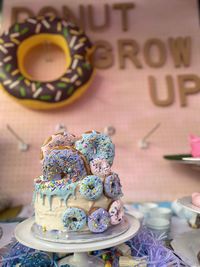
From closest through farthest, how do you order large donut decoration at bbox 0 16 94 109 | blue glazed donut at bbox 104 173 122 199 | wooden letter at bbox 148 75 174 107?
blue glazed donut at bbox 104 173 122 199, large donut decoration at bbox 0 16 94 109, wooden letter at bbox 148 75 174 107

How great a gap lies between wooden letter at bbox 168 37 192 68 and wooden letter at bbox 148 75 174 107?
135 millimetres

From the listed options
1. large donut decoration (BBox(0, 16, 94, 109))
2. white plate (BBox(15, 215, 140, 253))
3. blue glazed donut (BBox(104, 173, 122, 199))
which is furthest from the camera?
large donut decoration (BBox(0, 16, 94, 109))

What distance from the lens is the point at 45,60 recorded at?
1913 millimetres

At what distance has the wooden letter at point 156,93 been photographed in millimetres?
1871

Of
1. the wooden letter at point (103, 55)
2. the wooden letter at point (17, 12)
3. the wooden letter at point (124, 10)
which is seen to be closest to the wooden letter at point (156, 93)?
the wooden letter at point (103, 55)

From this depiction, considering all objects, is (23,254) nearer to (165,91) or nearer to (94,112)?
(94,112)

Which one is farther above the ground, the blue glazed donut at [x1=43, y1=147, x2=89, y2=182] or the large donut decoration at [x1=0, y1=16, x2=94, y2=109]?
the large donut decoration at [x1=0, y1=16, x2=94, y2=109]

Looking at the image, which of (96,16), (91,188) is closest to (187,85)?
(96,16)

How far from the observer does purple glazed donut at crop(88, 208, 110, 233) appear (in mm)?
859

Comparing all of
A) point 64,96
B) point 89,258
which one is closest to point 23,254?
point 89,258

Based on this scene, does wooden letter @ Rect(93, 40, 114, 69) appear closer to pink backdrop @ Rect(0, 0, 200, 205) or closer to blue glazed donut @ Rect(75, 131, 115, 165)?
pink backdrop @ Rect(0, 0, 200, 205)

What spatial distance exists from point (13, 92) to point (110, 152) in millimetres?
939

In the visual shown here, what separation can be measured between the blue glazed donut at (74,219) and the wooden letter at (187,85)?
125 centimetres

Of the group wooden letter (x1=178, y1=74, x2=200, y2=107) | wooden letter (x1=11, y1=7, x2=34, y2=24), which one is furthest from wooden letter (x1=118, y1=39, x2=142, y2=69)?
wooden letter (x1=11, y1=7, x2=34, y2=24)
